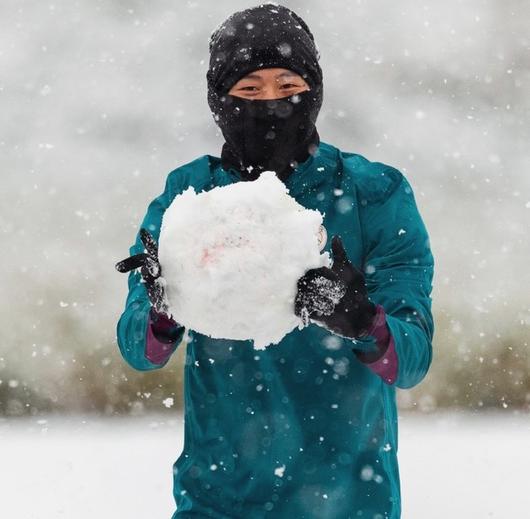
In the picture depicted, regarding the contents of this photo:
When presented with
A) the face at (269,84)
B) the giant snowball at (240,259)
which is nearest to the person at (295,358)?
the face at (269,84)

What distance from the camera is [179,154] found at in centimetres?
599

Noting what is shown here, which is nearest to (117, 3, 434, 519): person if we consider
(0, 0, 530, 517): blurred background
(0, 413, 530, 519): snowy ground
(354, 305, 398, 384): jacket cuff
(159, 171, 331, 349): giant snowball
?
(354, 305, 398, 384): jacket cuff

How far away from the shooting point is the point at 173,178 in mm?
2127

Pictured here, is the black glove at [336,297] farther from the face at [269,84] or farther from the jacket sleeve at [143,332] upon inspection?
the face at [269,84]

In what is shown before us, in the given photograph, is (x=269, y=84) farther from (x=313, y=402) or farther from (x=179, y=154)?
(x=179, y=154)

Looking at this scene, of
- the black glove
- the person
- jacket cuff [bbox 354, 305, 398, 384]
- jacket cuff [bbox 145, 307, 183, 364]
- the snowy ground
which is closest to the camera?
the black glove

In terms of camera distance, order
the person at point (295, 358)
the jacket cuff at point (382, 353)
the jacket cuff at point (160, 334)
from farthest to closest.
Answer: the person at point (295, 358), the jacket cuff at point (160, 334), the jacket cuff at point (382, 353)

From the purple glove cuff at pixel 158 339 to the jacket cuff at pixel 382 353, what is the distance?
0.41 m

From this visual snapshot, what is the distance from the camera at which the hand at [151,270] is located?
156cm

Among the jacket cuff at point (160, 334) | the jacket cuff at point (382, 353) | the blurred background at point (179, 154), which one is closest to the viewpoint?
the jacket cuff at point (382, 353)

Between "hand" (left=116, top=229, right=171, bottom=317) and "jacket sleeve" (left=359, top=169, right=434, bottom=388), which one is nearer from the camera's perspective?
"hand" (left=116, top=229, right=171, bottom=317)

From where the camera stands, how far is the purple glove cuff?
1.74 metres

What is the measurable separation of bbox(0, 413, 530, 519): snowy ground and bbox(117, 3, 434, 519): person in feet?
5.36

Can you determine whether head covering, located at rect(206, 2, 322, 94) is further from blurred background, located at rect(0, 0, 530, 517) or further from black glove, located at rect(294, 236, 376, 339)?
blurred background, located at rect(0, 0, 530, 517)
